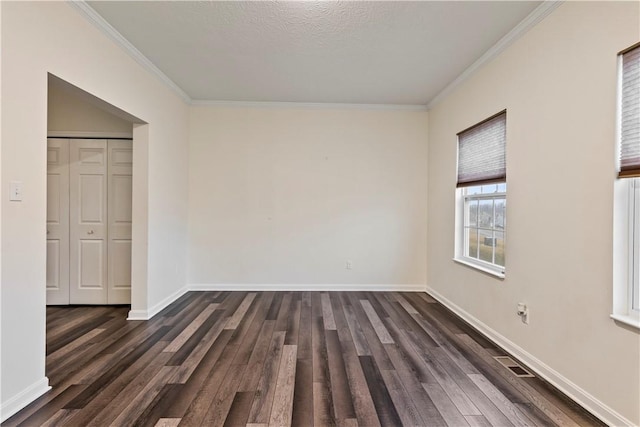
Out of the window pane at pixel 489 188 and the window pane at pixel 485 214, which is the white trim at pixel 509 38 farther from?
the window pane at pixel 485 214

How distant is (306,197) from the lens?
14.7 ft

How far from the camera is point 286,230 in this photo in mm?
4484

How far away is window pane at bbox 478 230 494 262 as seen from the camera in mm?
3105

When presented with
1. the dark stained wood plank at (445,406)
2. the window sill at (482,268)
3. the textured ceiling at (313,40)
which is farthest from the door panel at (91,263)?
the window sill at (482,268)

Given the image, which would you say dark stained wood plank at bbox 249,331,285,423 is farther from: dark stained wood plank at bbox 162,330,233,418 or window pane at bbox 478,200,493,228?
window pane at bbox 478,200,493,228

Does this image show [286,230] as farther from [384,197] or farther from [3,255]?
[3,255]

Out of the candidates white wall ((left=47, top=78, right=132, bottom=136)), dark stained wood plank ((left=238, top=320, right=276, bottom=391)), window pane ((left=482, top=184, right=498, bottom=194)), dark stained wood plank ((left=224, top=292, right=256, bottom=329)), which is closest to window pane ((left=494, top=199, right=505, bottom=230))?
window pane ((left=482, top=184, right=498, bottom=194))

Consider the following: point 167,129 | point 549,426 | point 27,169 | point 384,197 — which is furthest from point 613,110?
point 167,129

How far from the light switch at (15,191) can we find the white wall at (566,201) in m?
3.58

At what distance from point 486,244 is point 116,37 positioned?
4165 mm

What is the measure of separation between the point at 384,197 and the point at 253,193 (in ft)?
6.57

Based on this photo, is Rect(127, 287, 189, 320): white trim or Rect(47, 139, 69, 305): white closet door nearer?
Rect(127, 287, 189, 320): white trim

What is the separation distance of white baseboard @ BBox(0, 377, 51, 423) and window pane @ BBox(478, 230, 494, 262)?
3.91 m

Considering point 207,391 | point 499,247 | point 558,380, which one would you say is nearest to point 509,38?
point 499,247
